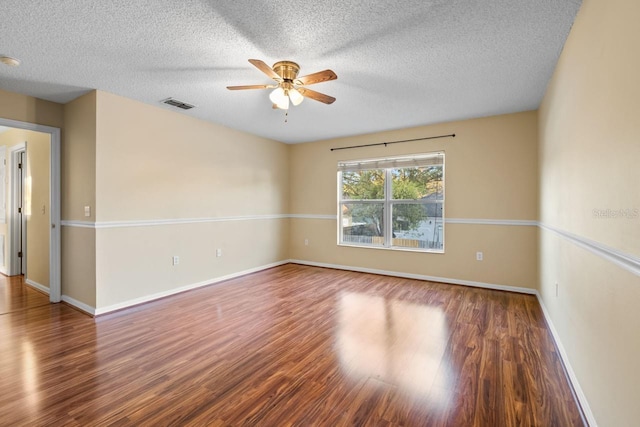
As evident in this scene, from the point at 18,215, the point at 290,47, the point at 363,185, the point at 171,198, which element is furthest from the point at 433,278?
the point at 18,215

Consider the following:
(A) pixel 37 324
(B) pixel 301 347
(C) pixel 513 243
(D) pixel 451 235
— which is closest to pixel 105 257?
(A) pixel 37 324

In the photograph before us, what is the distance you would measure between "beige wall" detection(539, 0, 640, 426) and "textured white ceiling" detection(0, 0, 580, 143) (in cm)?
43

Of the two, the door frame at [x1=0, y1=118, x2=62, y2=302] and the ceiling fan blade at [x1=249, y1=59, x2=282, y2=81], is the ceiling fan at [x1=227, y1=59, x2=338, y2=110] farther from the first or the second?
the door frame at [x1=0, y1=118, x2=62, y2=302]

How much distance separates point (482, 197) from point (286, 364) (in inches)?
136

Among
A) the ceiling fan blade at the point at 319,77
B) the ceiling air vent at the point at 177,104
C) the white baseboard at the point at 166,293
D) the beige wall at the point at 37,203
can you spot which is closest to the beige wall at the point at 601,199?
the ceiling fan blade at the point at 319,77

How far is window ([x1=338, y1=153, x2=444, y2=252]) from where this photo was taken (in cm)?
451

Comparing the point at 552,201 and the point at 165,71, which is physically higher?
the point at 165,71

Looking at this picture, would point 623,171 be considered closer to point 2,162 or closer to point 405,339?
point 405,339

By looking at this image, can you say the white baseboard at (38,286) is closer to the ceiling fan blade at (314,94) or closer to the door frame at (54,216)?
the door frame at (54,216)

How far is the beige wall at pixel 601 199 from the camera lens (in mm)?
1119

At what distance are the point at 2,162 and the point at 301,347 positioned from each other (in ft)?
19.8

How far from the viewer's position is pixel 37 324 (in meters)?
2.86

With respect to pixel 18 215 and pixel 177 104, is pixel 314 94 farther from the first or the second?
pixel 18 215

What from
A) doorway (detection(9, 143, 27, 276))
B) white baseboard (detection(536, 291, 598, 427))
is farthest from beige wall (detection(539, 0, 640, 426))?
doorway (detection(9, 143, 27, 276))
